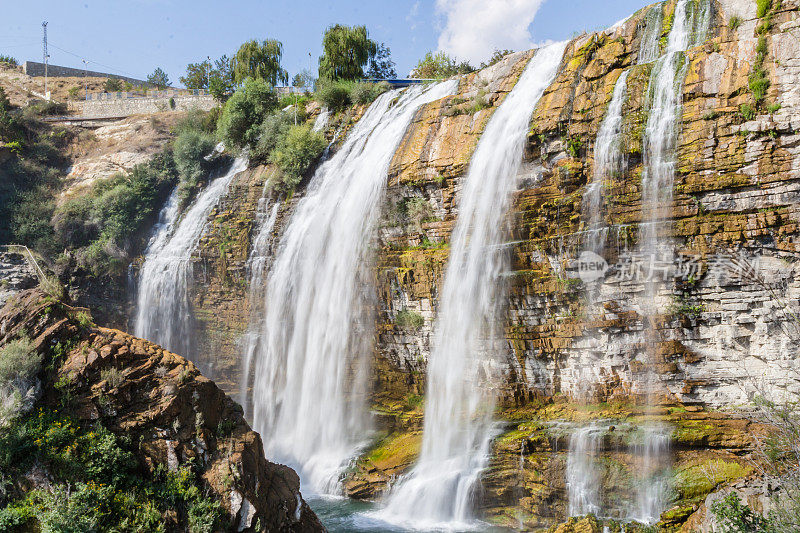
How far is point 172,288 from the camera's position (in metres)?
23.1

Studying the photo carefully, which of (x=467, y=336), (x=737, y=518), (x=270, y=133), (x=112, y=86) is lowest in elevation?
(x=737, y=518)

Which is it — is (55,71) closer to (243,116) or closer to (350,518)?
(243,116)

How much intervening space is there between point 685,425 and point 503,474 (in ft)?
14.0

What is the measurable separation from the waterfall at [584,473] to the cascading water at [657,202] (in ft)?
2.86

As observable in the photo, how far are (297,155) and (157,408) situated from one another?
44.9 feet

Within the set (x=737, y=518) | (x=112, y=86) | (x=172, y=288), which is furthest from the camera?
(x=112, y=86)

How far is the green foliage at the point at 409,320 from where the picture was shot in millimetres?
16484

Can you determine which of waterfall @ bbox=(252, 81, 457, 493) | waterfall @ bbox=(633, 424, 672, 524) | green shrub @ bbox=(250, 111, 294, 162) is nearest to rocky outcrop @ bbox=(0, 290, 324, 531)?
waterfall @ bbox=(252, 81, 457, 493)

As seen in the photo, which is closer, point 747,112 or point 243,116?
point 747,112

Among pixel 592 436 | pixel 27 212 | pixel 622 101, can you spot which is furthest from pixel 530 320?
pixel 27 212

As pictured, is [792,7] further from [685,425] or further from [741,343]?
[685,425]

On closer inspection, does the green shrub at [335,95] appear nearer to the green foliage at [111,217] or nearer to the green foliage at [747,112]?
the green foliage at [111,217]

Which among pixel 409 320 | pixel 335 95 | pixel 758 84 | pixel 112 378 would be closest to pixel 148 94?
pixel 335 95

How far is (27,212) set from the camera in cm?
2639
